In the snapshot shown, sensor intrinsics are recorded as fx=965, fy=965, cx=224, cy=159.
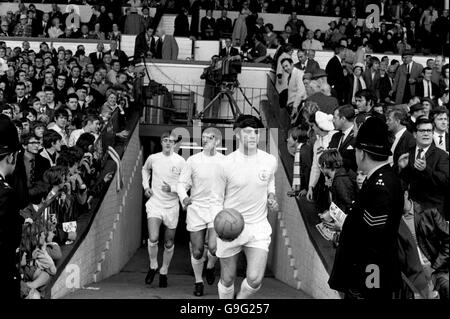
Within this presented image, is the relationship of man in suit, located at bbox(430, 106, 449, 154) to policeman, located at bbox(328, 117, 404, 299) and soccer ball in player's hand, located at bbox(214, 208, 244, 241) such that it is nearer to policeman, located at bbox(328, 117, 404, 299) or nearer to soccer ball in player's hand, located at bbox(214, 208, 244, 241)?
soccer ball in player's hand, located at bbox(214, 208, 244, 241)

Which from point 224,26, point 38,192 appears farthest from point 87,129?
point 224,26

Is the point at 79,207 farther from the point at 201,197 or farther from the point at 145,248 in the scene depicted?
the point at 145,248

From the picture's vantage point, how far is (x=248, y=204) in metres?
10.7

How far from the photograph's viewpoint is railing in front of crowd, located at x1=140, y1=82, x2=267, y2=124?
21.6 metres

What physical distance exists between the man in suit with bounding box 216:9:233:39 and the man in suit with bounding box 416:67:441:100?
6.93 m

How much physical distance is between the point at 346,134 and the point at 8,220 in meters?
5.97

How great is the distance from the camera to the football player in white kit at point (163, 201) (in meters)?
14.5

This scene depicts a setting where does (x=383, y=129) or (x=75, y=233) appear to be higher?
(x=383, y=129)

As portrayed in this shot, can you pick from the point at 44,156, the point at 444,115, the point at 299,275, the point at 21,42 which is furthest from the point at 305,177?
the point at 21,42

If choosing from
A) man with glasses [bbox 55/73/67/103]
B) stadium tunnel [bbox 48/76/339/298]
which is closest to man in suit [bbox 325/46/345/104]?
stadium tunnel [bbox 48/76/339/298]

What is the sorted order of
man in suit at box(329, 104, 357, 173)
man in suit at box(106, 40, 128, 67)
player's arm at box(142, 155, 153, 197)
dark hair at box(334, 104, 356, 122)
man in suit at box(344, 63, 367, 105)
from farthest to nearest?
1. man in suit at box(106, 40, 128, 67)
2. man in suit at box(344, 63, 367, 105)
3. player's arm at box(142, 155, 153, 197)
4. dark hair at box(334, 104, 356, 122)
5. man in suit at box(329, 104, 357, 173)

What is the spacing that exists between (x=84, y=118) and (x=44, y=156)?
2597 millimetres

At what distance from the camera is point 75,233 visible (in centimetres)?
1284

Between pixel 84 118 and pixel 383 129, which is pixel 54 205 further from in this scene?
pixel 383 129
